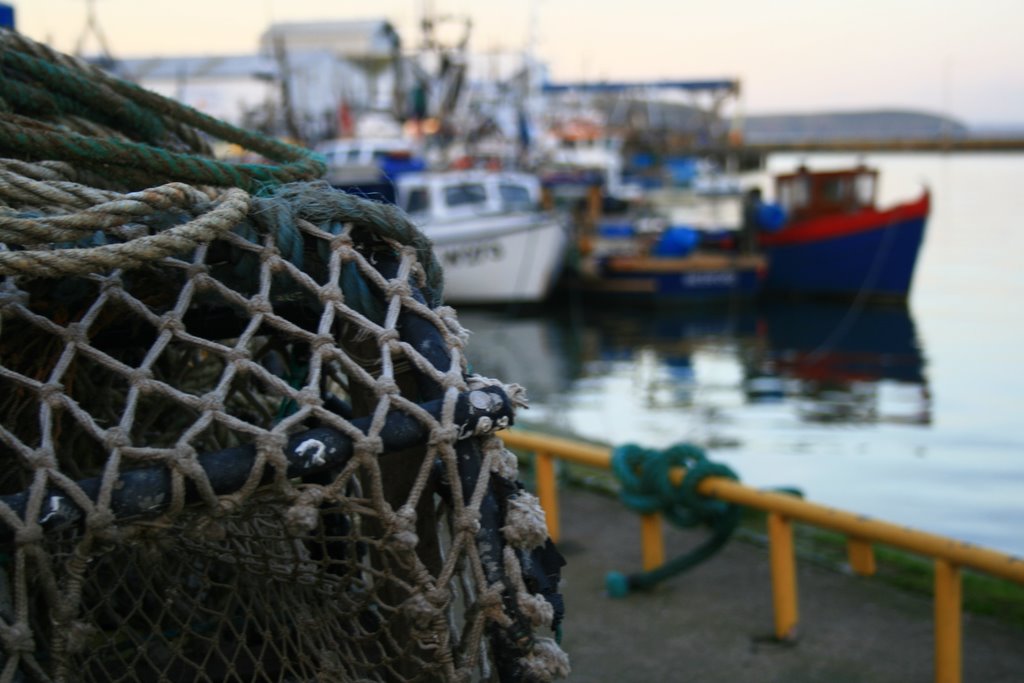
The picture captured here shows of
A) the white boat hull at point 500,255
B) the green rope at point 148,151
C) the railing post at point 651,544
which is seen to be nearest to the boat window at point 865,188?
the white boat hull at point 500,255

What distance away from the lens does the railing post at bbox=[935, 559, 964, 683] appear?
3.20 meters

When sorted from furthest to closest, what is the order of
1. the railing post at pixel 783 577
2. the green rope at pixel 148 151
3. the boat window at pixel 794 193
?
1. the boat window at pixel 794 193
2. the railing post at pixel 783 577
3. the green rope at pixel 148 151

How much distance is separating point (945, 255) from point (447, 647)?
2736cm

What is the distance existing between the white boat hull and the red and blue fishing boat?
14.7 ft

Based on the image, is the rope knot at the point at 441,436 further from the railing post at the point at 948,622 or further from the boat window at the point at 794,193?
the boat window at the point at 794,193

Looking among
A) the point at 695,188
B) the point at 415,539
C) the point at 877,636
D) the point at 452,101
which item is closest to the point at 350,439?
the point at 415,539

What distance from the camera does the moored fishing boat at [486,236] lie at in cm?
1919

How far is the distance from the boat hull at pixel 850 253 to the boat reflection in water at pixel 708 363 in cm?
49

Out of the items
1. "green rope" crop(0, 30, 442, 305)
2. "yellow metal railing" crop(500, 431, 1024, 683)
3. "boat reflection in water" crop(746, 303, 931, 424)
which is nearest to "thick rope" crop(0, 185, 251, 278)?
"green rope" crop(0, 30, 442, 305)

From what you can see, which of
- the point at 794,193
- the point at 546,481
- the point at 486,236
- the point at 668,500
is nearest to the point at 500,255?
the point at 486,236

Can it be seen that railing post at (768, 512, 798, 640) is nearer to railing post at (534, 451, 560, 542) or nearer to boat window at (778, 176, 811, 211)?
railing post at (534, 451, 560, 542)

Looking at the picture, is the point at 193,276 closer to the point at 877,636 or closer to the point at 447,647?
the point at 447,647

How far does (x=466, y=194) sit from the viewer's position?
20391 mm

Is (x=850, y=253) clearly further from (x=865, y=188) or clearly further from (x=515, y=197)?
(x=515, y=197)
